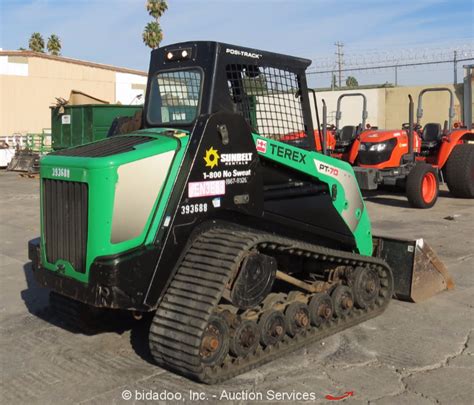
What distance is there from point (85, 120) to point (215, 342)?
54.6ft

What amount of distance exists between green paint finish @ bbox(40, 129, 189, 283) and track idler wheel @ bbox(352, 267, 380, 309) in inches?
84.2

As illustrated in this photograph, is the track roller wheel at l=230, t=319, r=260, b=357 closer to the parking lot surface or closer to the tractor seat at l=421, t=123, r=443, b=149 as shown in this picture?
the parking lot surface

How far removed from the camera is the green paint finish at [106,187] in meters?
3.81

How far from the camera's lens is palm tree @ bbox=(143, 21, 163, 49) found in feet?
145

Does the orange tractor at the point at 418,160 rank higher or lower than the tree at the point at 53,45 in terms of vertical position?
lower

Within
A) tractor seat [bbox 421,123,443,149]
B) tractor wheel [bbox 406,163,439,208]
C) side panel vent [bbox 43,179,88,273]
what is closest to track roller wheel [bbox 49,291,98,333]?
side panel vent [bbox 43,179,88,273]

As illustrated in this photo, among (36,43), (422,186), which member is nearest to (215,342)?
(422,186)

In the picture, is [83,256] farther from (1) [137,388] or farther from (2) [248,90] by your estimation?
(2) [248,90]

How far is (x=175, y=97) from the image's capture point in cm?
473

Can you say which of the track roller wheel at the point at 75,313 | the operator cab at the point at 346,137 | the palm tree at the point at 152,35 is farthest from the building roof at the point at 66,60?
the track roller wheel at the point at 75,313

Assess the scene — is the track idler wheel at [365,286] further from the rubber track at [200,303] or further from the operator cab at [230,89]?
the operator cab at [230,89]

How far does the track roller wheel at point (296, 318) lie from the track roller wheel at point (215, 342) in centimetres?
70

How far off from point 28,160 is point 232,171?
19991 mm

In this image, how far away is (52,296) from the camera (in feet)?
17.8
